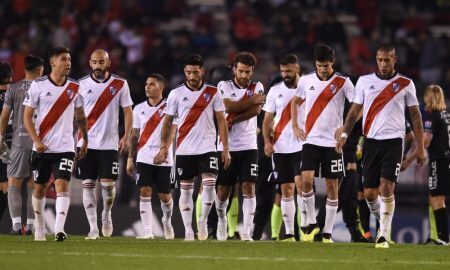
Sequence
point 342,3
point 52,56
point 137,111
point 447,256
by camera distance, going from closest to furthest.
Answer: point 447,256, point 52,56, point 137,111, point 342,3

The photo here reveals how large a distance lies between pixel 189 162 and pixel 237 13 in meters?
14.0

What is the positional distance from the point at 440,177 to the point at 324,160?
2.64m

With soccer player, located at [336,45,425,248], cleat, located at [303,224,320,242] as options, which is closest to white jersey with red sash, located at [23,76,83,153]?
cleat, located at [303,224,320,242]

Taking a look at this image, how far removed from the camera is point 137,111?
61.9 ft

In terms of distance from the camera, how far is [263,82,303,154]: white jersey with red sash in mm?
18203

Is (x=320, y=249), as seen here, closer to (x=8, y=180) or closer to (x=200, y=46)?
(x=8, y=180)

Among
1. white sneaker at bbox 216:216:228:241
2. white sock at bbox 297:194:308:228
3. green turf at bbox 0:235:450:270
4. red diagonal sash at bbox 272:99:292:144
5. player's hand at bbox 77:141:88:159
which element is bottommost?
green turf at bbox 0:235:450:270

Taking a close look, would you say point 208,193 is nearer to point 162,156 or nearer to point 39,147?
point 162,156

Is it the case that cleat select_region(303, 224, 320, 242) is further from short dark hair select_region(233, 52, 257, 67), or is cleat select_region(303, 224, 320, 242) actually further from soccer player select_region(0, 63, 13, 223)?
soccer player select_region(0, 63, 13, 223)

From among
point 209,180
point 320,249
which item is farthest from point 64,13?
point 320,249

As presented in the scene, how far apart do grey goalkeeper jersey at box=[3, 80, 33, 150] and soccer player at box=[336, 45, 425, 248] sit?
14.8 feet

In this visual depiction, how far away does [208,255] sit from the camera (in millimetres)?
14234

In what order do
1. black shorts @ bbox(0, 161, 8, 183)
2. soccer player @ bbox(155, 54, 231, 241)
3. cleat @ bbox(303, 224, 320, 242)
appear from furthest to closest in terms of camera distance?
black shorts @ bbox(0, 161, 8, 183) < cleat @ bbox(303, 224, 320, 242) < soccer player @ bbox(155, 54, 231, 241)

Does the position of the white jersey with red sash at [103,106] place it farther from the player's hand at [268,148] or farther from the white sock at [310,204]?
the white sock at [310,204]
